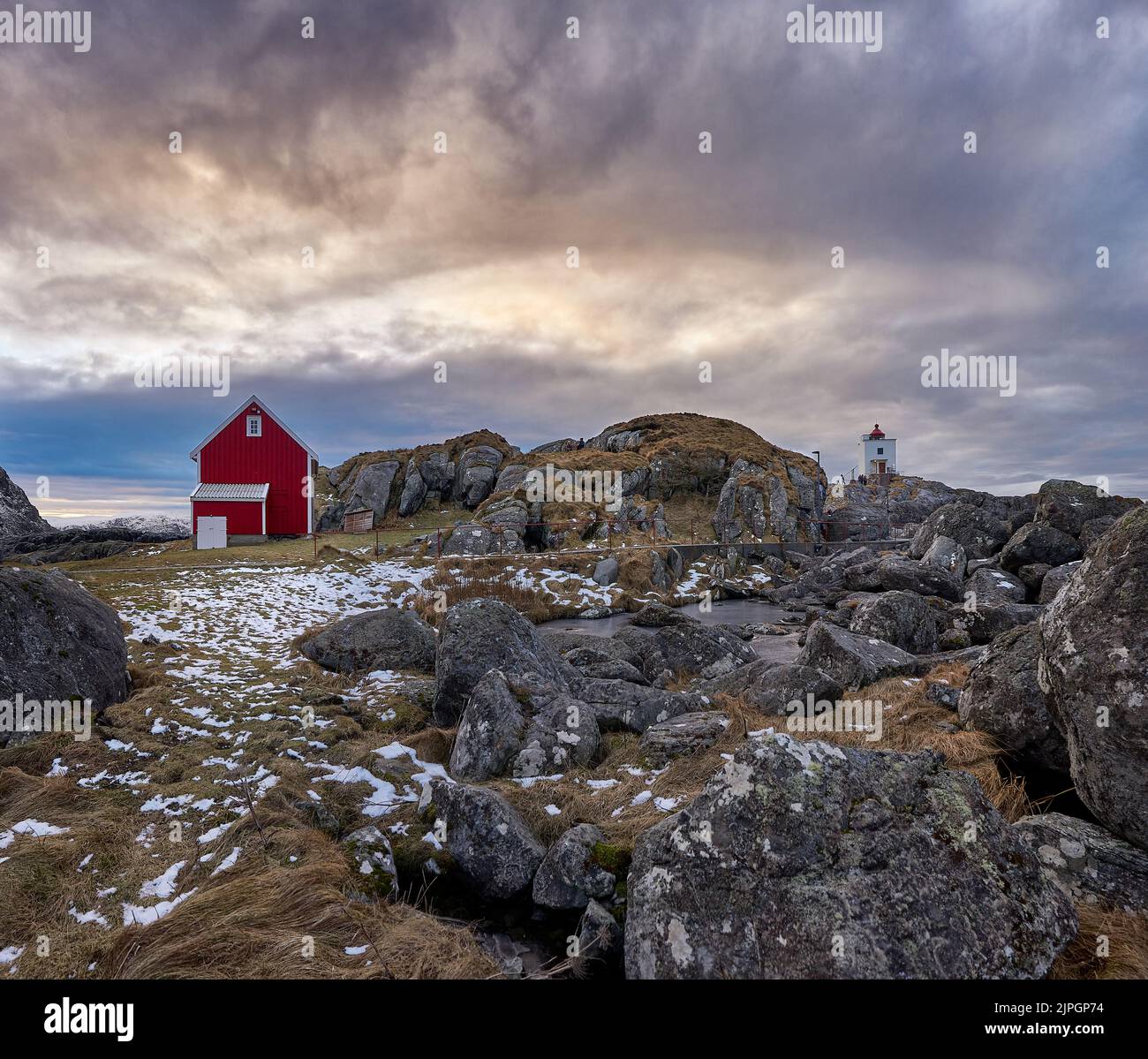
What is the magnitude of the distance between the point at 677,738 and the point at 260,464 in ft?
125

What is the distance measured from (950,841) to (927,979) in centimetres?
85

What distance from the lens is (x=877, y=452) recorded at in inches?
5069

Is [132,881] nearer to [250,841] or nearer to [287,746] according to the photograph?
[250,841]

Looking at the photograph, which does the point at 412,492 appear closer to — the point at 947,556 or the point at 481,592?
the point at 481,592

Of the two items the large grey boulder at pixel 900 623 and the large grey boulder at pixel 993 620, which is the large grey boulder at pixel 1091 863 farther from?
the large grey boulder at pixel 993 620

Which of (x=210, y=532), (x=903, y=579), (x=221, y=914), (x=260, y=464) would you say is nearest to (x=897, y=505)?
(x=903, y=579)

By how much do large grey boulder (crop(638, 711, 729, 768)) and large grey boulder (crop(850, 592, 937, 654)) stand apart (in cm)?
849

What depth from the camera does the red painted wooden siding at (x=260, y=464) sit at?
37844mm

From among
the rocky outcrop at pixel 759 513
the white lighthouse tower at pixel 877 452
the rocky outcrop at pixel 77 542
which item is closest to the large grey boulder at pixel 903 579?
the rocky outcrop at pixel 759 513

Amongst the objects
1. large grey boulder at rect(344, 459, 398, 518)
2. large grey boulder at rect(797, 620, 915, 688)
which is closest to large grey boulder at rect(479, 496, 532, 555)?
large grey boulder at rect(344, 459, 398, 518)

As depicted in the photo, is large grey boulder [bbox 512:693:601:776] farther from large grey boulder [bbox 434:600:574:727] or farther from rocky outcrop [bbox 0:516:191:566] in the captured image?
rocky outcrop [bbox 0:516:191:566]

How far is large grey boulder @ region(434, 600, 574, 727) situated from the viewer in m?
9.48

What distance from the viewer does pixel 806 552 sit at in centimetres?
4366
